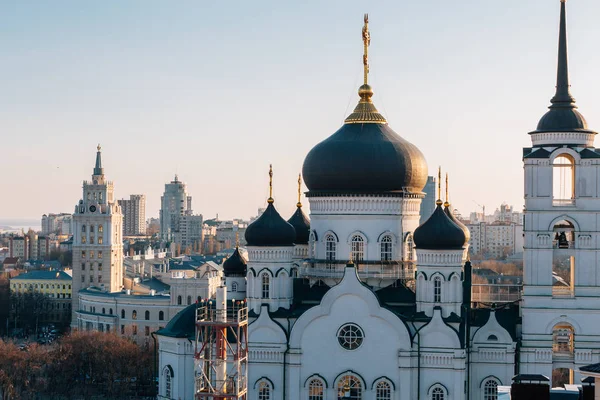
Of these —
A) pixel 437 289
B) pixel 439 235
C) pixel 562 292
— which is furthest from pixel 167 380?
pixel 562 292

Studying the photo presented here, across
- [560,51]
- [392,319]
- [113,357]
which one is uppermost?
[560,51]

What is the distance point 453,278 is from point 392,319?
248 centimetres

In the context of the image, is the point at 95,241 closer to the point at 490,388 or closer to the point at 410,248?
the point at 410,248

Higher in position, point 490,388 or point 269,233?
point 269,233

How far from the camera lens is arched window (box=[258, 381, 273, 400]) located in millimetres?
35625

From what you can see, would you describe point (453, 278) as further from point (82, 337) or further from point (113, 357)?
point (82, 337)

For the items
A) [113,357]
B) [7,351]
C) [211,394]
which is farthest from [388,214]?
[7,351]

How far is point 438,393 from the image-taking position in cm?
3447

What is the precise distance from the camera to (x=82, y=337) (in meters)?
53.9

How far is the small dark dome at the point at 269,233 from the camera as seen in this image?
120 feet

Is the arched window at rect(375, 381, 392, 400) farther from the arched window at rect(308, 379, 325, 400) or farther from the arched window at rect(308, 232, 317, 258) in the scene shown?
the arched window at rect(308, 232, 317, 258)

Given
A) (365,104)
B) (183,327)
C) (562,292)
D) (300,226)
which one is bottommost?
(183,327)

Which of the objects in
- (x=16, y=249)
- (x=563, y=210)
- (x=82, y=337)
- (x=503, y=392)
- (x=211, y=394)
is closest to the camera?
(x=503, y=392)

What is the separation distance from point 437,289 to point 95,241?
146 ft
